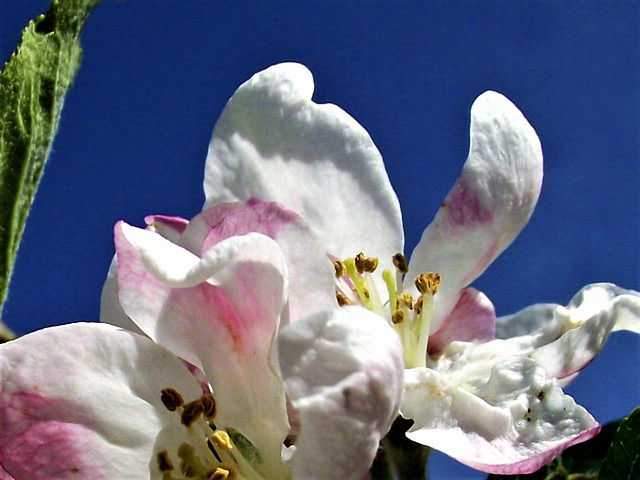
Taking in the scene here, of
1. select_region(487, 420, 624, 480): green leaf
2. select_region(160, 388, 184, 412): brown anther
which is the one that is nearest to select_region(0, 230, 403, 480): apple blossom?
select_region(160, 388, 184, 412): brown anther

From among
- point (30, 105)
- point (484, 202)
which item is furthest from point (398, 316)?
point (30, 105)

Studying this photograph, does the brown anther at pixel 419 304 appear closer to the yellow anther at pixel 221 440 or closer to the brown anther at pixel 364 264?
the brown anther at pixel 364 264

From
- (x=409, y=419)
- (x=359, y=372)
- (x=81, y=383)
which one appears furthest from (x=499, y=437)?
(x=81, y=383)

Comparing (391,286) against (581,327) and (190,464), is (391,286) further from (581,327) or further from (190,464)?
(190,464)

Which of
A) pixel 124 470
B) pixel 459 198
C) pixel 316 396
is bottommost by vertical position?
pixel 124 470

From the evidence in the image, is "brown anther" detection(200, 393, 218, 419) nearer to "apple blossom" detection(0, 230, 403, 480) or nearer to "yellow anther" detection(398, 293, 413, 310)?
A: "apple blossom" detection(0, 230, 403, 480)

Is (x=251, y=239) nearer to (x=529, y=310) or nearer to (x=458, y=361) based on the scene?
(x=458, y=361)
